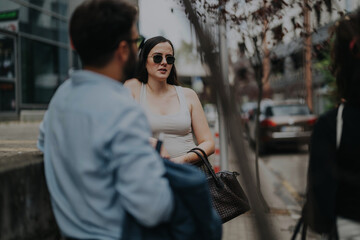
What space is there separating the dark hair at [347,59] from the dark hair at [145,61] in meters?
1.23

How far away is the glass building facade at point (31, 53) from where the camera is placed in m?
12.2

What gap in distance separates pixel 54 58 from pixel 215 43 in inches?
595

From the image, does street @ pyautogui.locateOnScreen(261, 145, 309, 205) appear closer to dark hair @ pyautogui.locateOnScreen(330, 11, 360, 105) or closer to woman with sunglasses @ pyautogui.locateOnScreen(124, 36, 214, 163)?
woman with sunglasses @ pyautogui.locateOnScreen(124, 36, 214, 163)

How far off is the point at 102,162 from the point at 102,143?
7cm

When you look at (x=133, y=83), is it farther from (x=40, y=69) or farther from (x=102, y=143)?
(x=40, y=69)

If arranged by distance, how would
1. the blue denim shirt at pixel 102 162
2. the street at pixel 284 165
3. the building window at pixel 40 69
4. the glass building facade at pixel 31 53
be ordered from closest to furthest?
the blue denim shirt at pixel 102 162, the street at pixel 284 165, the glass building facade at pixel 31 53, the building window at pixel 40 69

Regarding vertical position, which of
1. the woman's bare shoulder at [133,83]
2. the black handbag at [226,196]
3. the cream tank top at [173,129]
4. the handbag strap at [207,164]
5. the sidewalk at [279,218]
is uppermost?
the woman's bare shoulder at [133,83]

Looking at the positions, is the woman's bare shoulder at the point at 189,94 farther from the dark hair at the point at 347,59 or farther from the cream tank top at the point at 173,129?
the dark hair at the point at 347,59

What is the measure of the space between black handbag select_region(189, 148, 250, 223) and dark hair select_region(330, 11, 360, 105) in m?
0.74

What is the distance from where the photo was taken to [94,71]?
57.7 inches

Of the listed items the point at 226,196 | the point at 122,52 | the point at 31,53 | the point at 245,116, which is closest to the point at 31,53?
the point at 31,53

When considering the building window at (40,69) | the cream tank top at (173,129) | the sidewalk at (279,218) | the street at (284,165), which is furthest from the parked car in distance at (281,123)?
the cream tank top at (173,129)

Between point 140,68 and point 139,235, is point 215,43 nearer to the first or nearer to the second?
point 139,235

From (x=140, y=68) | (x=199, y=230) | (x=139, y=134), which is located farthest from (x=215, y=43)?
(x=140, y=68)
